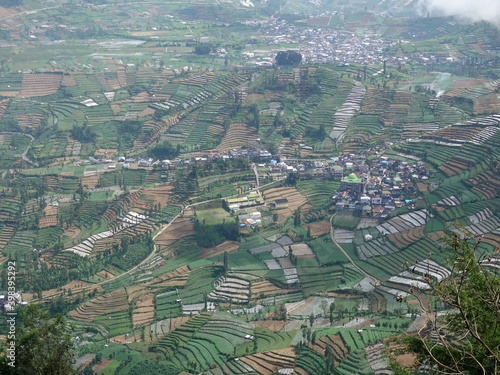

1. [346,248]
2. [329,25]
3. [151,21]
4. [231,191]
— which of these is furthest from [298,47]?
[346,248]

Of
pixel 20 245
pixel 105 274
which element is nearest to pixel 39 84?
pixel 20 245

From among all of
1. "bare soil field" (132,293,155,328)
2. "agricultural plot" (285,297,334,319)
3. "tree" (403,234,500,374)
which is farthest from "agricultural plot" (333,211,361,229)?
"tree" (403,234,500,374)

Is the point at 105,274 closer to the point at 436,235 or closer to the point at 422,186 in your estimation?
the point at 436,235

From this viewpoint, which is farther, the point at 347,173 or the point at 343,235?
the point at 347,173

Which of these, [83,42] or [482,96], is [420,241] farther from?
[83,42]

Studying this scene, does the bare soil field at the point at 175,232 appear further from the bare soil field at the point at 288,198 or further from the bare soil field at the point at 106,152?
the bare soil field at the point at 106,152

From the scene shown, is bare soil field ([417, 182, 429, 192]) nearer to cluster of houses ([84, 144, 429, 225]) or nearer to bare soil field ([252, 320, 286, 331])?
cluster of houses ([84, 144, 429, 225])

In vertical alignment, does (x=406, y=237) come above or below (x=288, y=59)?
below
